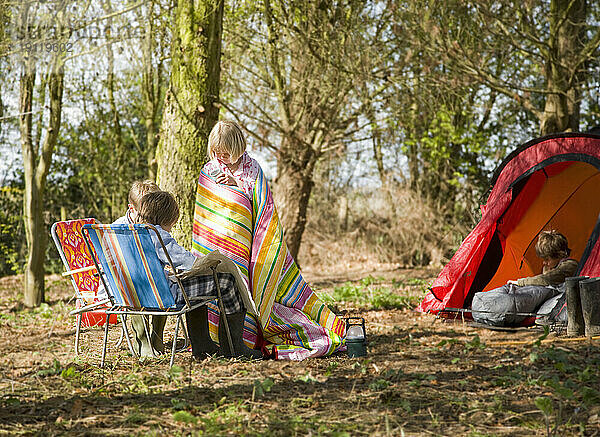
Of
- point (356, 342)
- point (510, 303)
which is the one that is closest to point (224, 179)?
point (356, 342)

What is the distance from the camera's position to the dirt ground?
3.06 meters

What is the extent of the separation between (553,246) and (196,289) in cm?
336

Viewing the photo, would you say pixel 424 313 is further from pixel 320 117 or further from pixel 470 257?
pixel 320 117

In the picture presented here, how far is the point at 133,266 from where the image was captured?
417 centimetres

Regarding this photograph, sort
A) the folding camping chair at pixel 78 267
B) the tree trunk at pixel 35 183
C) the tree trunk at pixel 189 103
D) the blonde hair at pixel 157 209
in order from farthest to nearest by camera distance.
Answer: the tree trunk at pixel 35 183 → the tree trunk at pixel 189 103 → the folding camping chair at pixel 78 267 → the blonde hair at pixel 157 209

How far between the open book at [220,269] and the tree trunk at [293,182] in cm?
511

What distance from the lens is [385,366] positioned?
423 centimetres

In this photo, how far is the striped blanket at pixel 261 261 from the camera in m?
4.80

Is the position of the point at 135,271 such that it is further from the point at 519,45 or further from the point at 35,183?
the point at 519,45

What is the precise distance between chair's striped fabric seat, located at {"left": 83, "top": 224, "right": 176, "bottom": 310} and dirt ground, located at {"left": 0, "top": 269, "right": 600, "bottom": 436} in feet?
1.49

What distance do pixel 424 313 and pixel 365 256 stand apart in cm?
684

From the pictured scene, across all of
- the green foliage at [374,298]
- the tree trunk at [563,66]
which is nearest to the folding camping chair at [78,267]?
the green foliage at [374,298]

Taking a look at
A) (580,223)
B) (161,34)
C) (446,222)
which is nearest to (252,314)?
(580,223)

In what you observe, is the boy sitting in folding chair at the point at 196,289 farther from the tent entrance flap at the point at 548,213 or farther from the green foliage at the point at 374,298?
the tent entrance flap at the point at 548,213
